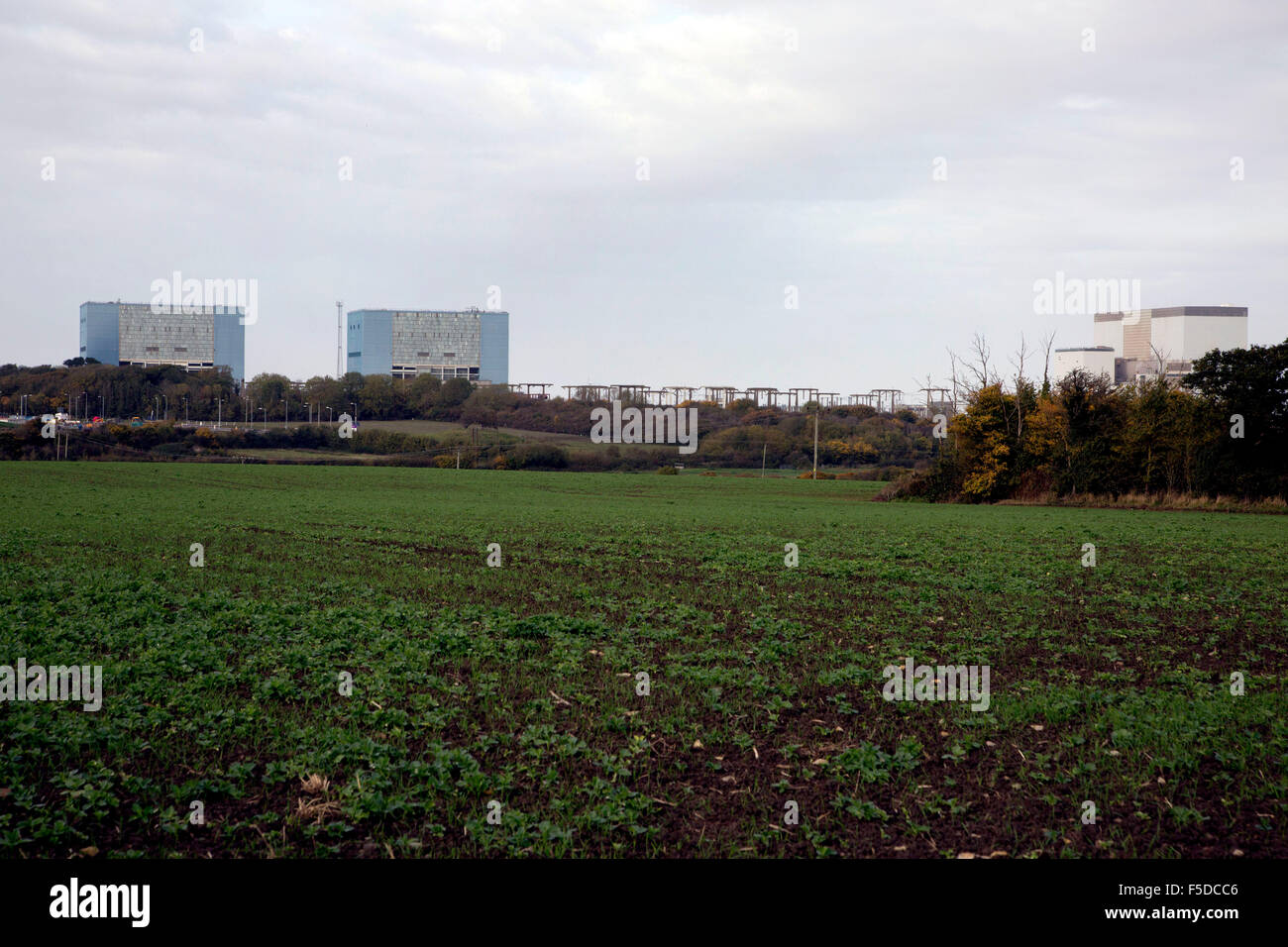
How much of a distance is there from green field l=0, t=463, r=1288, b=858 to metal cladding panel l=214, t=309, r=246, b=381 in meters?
181

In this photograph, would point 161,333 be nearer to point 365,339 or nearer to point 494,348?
point 365,339

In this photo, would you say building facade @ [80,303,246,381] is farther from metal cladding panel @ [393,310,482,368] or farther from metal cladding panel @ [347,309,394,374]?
metal cladding panel @ [393,310,482,368]

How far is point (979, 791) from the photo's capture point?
744 centimetres

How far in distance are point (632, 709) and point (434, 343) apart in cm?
18040

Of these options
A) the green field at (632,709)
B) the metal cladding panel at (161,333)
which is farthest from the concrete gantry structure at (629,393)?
the green field at (632,709)

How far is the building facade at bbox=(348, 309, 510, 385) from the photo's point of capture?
7205 inches

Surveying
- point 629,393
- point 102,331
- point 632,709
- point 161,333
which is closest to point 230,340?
point 161,333

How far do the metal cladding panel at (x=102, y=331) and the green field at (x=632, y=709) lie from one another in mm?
188167

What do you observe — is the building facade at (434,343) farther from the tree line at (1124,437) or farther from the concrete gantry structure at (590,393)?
the tree line at (1124,437)

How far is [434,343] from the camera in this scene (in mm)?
183000

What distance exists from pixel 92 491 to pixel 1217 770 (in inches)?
2082
